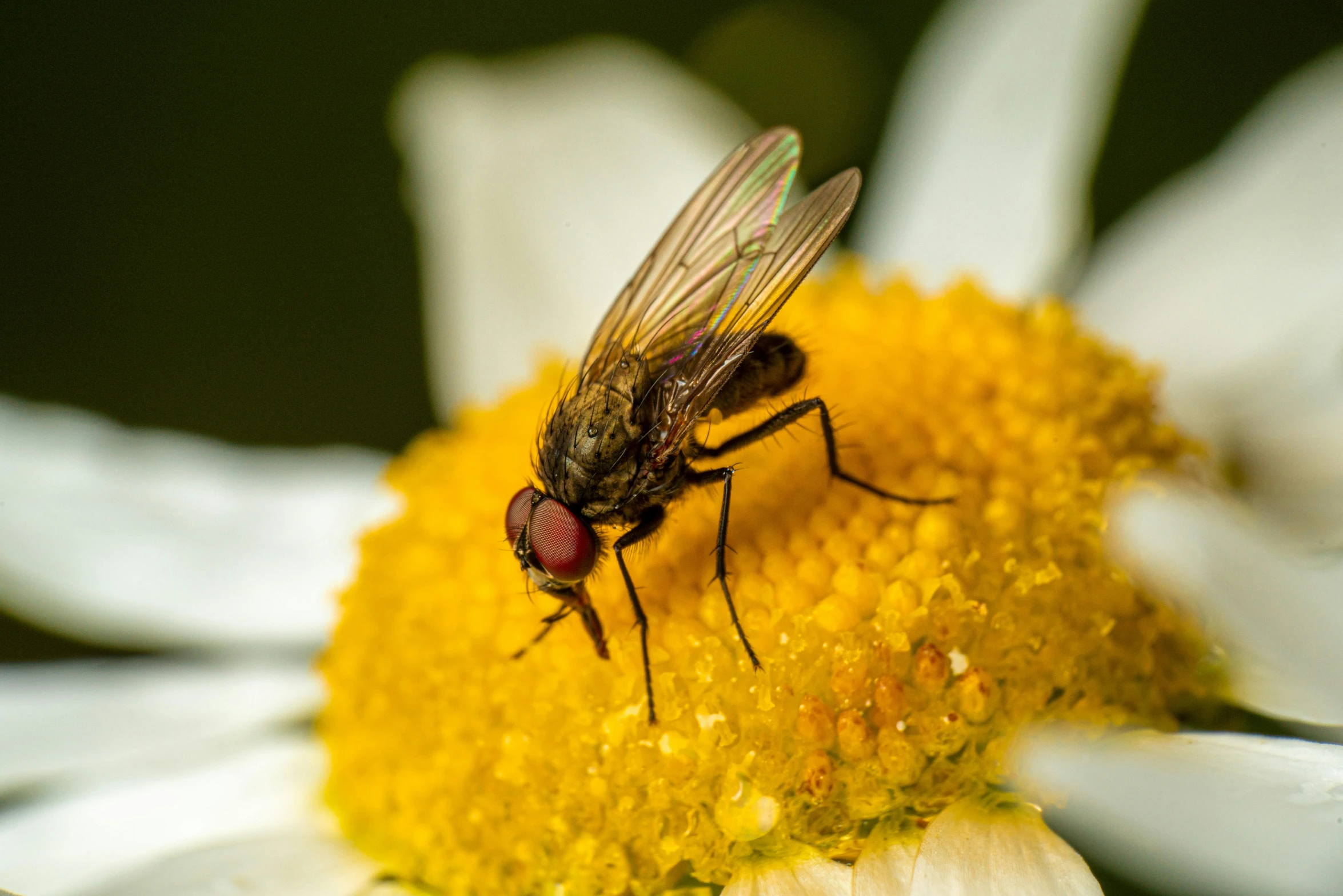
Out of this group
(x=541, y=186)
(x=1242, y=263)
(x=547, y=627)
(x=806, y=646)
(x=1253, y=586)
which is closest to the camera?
(x=1253, y=586)

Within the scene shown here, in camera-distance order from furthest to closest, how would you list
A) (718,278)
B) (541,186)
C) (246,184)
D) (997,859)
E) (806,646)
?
(246,184) < (541,186) < (718,278) < (806,646) < (997,859)

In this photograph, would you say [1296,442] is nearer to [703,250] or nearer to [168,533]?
[703,250]

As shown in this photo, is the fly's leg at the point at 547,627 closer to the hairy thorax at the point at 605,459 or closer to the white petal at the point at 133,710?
the hairy thorax at the point at 605,459

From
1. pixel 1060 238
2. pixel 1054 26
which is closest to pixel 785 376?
pixel 1060 238

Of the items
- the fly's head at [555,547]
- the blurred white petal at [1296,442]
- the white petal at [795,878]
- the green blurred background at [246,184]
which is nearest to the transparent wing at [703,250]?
the fly's head at [555,547]

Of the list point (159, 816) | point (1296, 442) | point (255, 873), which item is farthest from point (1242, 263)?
point (159, 816)

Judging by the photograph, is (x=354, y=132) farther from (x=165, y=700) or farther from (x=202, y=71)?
(x=165, y=700)
